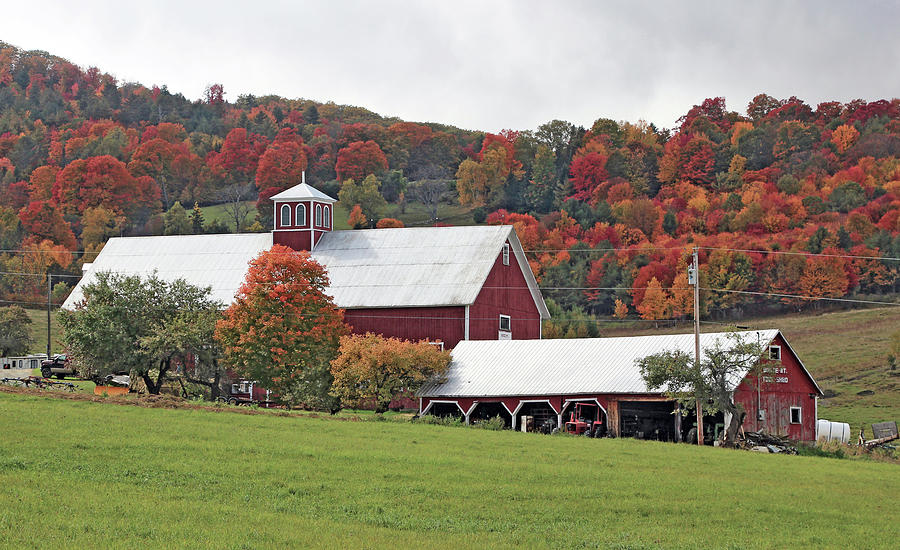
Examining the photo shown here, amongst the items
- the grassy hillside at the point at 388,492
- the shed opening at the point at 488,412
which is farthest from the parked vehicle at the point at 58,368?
the grassy hillside at the point at 388,492

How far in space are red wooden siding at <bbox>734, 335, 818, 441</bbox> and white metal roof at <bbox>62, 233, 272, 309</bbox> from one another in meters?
29.4

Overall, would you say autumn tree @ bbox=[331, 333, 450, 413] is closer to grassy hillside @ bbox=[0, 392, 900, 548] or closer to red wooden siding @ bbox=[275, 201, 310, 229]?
grassy hillside @ bbox=[0, 392, 900, 548]

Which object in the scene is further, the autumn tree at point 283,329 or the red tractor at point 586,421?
the autumn tree at point 283,329

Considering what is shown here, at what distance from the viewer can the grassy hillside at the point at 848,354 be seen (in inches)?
2525

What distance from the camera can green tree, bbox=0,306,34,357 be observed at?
245 feet

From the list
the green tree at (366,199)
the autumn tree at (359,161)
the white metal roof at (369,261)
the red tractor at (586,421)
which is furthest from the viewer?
the autumn tree at (359,161)

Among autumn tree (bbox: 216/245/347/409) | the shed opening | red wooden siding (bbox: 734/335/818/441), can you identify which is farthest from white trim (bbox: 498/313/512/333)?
red wooden siding (bbox: 734/335/818/441)

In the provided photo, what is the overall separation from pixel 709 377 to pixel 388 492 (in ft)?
69.7

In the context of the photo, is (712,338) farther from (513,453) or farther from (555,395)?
(513,453)

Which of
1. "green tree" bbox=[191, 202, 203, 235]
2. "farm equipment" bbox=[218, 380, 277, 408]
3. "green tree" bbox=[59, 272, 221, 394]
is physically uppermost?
"green tree" bbox=[191, 202, 203, 235]

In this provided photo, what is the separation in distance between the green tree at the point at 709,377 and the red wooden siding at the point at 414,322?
15206mm

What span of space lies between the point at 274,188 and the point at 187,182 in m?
17.3

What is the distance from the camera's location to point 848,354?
78062 millimetres

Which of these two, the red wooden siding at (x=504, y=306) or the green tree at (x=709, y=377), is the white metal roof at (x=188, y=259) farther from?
the green tree at (x=709, y=377)
